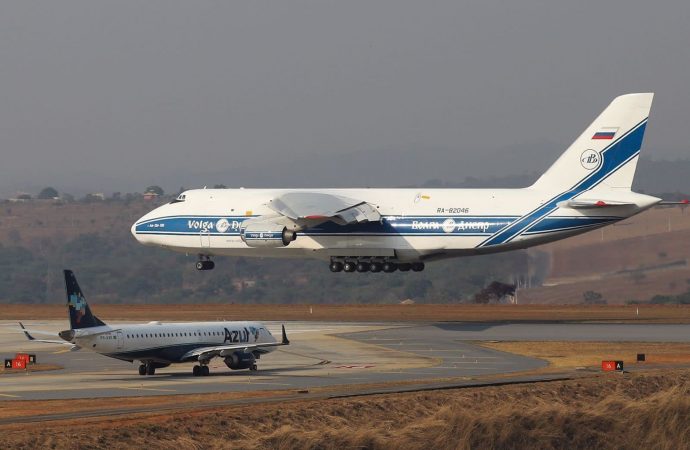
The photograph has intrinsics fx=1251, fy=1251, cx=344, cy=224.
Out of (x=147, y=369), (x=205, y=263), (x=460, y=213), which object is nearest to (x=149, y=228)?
(x=205, y=263)

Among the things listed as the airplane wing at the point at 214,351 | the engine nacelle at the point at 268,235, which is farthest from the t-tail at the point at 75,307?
the engine nacelle at the point at 268,235

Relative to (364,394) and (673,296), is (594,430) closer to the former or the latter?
(364,394)

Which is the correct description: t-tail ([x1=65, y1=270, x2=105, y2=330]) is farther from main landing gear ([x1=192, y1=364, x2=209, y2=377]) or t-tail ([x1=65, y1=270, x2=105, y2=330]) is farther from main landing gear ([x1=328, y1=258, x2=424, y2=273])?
main landing gear ([x1=328, y1=258, x2=424, y2=273])

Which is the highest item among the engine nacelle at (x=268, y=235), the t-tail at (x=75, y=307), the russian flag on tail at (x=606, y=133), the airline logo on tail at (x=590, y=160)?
the russian flag on tail at (x=606, y=133)

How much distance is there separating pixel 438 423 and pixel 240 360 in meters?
18.0

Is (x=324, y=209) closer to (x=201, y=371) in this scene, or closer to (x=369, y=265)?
(x=369, y=265)

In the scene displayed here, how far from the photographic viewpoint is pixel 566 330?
73875mm

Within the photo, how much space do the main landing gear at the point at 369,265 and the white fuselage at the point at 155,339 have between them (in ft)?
68.9

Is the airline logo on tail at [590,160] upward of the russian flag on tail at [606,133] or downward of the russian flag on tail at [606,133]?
downward

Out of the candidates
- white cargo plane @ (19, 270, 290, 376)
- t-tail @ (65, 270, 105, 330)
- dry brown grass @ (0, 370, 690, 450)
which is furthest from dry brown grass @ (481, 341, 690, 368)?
t-tail @ (65, 270, 105, 330)

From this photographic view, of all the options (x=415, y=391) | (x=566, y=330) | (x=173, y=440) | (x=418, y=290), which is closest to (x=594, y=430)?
(x=415, y=391)

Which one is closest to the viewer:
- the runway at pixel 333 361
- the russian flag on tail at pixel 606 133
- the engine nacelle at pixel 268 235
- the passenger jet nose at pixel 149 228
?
the runway at pixel 333 361

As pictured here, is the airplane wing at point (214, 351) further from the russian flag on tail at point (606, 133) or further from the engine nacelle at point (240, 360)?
the russian flag on tail at point (606, 133)

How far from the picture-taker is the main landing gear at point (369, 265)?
7762cm
